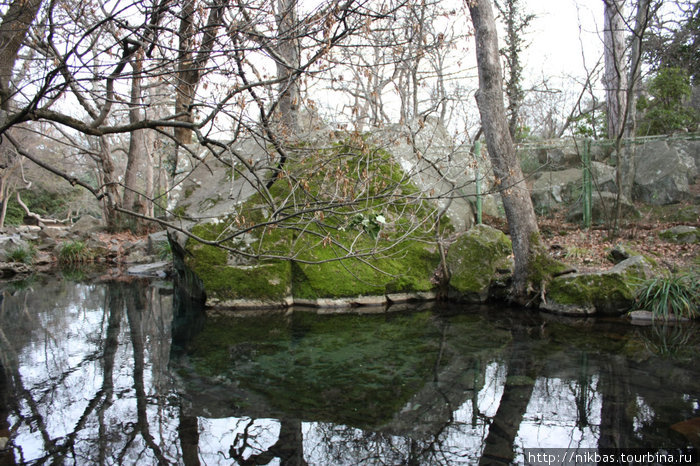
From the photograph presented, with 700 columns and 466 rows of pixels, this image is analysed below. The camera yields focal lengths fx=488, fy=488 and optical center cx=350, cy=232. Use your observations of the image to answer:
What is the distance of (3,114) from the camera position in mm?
4582

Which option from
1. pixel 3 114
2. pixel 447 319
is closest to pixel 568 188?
pixel 447 319

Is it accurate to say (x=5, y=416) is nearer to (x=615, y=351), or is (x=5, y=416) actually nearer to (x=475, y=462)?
(x=475, y=462)

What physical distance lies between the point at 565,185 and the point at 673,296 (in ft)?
18.1

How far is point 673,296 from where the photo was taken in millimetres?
6824

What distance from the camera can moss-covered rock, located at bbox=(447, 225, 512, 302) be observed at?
850 cm

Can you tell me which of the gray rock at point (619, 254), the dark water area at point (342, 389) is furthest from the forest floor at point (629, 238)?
the dark water area at point (342, 389)

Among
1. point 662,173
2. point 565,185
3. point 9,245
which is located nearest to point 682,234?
point 662,173

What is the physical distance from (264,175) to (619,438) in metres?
8.31

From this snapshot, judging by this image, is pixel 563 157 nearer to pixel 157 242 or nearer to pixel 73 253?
pixel 157 242

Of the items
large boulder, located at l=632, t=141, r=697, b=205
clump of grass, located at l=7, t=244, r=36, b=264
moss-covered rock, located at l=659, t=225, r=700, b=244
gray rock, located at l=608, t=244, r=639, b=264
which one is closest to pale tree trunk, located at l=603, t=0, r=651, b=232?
large boulder, located at l=632, t=141, r=697, b=205

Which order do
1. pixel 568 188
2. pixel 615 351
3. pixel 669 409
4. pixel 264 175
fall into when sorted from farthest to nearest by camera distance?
pixel 568 188, pixel 264 175, pixel 615 351, pixel 669 409

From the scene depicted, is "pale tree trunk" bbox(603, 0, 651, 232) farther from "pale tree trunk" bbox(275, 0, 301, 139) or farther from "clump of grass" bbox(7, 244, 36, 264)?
"clump of grass" bbox(7, 244, 36, 264)

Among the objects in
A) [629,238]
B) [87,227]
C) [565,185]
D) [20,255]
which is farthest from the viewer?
[87,227]

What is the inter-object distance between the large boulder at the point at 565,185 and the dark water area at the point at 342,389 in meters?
5.42
